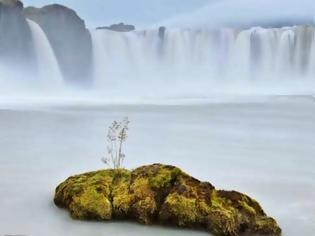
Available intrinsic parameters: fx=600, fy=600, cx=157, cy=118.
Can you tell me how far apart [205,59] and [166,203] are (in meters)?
24.9

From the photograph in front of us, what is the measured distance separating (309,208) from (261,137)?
4054mm

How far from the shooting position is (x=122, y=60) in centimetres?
2673

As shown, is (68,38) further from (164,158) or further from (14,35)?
(164,158)

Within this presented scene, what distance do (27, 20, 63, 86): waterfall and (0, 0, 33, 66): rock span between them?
0.24 metres

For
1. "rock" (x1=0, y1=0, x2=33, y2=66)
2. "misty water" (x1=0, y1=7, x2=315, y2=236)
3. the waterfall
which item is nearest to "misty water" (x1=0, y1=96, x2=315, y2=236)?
"misty water" (x1=0, y1=7, x2=315, y2=236)

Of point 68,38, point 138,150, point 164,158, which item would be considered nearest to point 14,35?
point 68,38

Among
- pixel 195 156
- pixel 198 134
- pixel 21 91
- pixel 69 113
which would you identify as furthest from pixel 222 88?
pixel 195 156

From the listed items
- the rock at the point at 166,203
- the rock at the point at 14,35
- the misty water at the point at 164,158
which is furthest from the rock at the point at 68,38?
the rock at the point at 166,203

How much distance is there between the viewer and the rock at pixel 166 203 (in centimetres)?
386

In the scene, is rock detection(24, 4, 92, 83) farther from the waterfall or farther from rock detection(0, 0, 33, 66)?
rock detection(0, 0, 33, 66)

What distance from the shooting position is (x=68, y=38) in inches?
1076

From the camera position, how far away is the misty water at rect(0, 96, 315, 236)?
13.6 feet

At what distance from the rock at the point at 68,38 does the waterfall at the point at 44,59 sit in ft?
4.87

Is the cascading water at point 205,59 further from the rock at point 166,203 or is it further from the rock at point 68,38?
the rock at point 166,203
